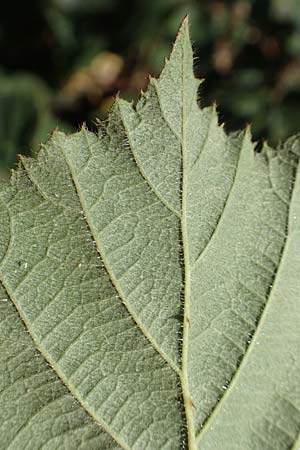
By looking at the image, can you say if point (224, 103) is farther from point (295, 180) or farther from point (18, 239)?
point (18, 239)

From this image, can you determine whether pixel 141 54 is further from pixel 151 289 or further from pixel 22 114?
pixel 151 289

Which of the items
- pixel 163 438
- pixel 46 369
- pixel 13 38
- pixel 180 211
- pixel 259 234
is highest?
pixel 13 38

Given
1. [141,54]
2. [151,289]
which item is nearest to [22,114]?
[141,54]

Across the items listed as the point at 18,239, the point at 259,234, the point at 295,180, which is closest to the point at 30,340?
the point at 18,239

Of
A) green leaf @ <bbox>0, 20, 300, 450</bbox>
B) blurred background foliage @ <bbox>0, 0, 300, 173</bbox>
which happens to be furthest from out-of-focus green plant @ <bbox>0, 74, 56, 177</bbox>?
green leaf @ <bbox>0, 20, 300, 450</bbox>

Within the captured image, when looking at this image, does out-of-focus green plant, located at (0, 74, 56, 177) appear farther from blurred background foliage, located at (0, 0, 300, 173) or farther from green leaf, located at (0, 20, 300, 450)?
green leaf, located at (0, 20, 300, 450)

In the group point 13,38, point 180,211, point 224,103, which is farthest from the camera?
point 13,38
